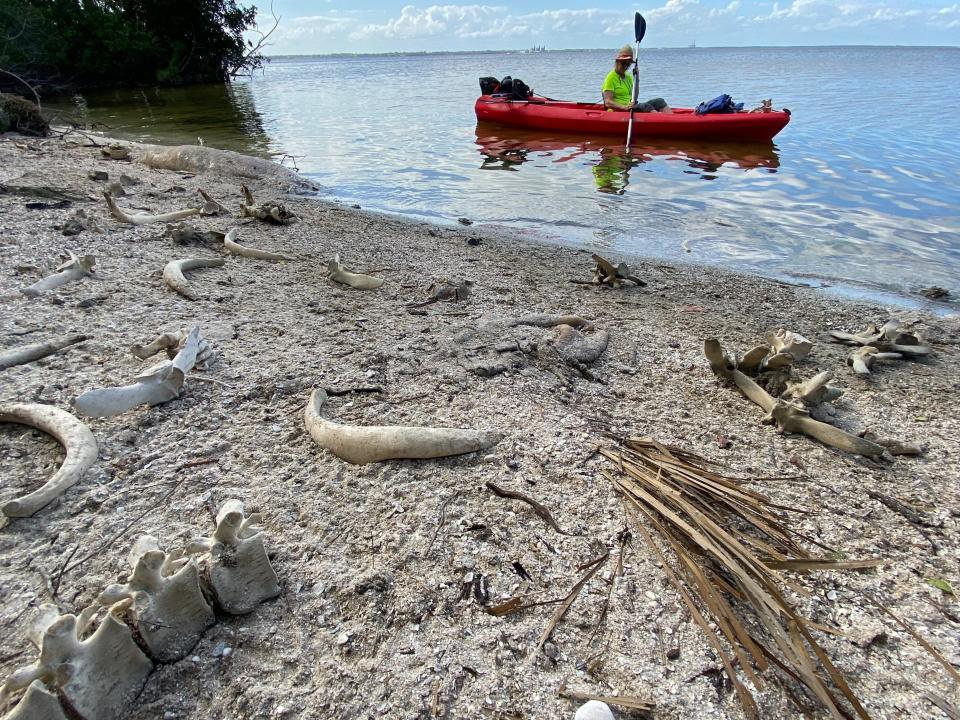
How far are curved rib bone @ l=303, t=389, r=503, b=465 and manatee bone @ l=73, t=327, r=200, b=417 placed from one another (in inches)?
34.0

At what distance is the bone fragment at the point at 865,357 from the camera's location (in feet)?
12.3

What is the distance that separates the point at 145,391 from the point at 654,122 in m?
13.7

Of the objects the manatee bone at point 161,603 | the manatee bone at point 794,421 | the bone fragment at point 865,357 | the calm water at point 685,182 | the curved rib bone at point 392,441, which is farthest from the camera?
the calm water at point 685,182

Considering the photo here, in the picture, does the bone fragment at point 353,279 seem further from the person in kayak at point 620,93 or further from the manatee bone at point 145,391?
the person in kayak at point 620,93

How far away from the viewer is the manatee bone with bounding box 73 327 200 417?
2.55 m

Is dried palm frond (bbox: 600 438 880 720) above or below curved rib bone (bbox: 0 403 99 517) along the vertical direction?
below

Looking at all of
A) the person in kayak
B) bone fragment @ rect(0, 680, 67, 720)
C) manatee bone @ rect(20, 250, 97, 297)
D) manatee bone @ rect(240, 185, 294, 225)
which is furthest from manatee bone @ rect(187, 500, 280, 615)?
the person in kayak

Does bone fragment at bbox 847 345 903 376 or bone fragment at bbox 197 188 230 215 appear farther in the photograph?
bone fragment at bbox 197 188 230 215

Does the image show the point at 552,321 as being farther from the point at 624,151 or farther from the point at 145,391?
the point at 624,151

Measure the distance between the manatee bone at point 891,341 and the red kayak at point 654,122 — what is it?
424 inches

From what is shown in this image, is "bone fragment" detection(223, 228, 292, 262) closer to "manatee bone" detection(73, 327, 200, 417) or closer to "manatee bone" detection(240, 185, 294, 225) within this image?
"manatee bone" detection(240, 185, 294, 225)

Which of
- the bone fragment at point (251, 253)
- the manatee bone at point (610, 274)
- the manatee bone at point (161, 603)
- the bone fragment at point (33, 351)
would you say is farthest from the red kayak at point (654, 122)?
the manatee bone at point (161, 603)

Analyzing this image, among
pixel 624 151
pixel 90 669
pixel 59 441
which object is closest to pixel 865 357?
pixel 90 669

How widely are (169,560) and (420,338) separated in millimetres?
2306
